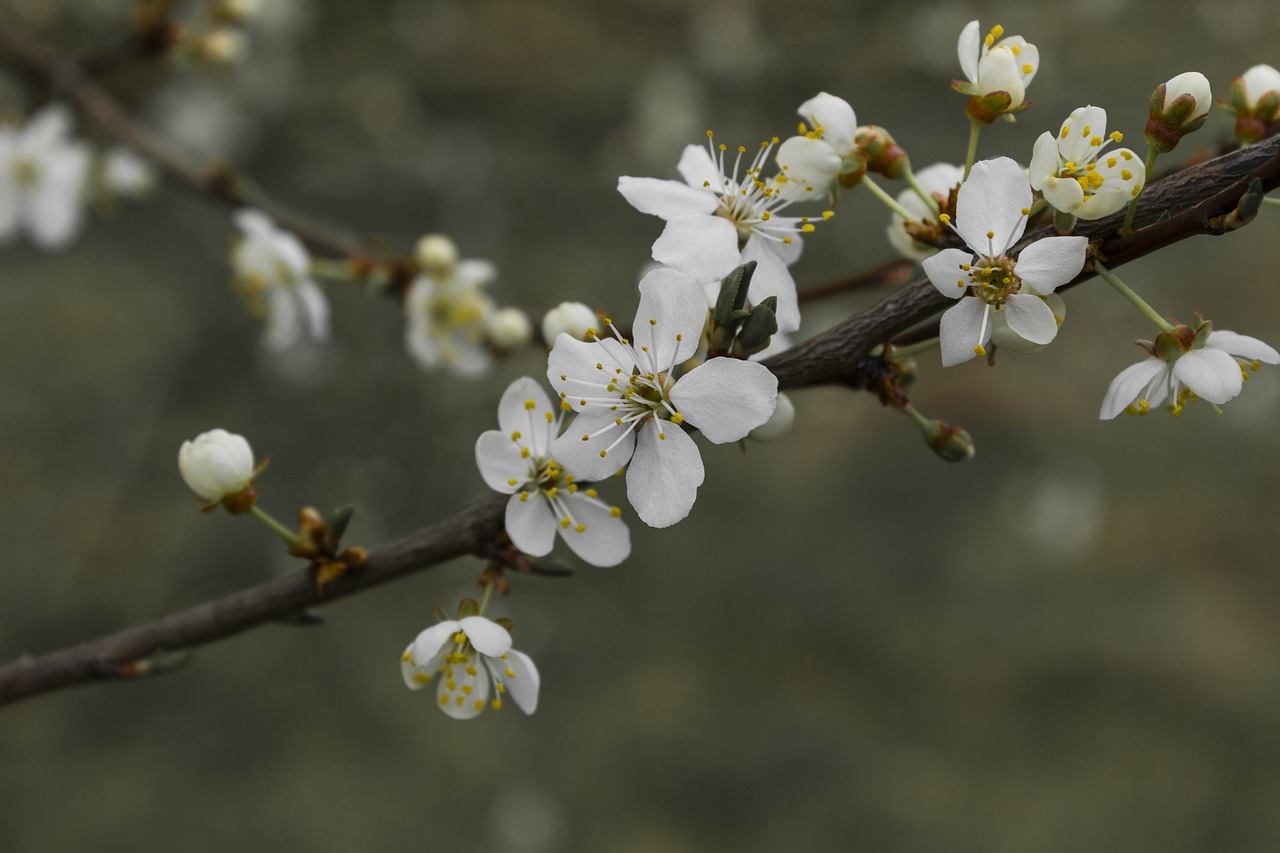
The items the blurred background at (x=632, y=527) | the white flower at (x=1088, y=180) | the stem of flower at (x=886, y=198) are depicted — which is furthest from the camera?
the blurred background at (x=632, y=527)

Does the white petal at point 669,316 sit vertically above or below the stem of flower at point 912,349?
below

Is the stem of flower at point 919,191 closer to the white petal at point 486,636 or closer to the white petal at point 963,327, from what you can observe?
the white petal at point 963,327

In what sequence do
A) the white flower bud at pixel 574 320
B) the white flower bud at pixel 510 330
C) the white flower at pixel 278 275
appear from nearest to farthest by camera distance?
the white flower bud at pixel 574 320 < the white flower bud at pixel 510 330 < the white flower at pixel 278 275

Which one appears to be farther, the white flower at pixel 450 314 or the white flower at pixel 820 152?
the white flower at pixel 450 314

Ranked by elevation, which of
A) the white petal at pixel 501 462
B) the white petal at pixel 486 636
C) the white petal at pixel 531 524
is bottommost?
the white petal at pixel 486 636

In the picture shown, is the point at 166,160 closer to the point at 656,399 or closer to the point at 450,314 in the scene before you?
the point at 450,314

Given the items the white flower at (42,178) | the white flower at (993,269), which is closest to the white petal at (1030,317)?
the white flower at (993,269)
